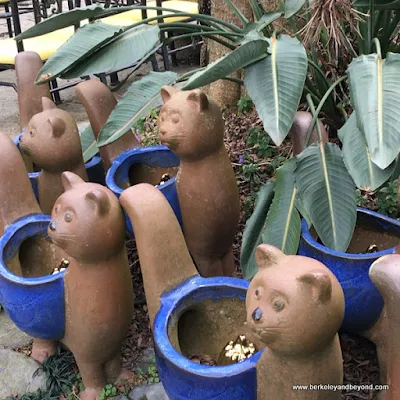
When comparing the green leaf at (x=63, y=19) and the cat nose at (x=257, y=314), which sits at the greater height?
the green leaf at (x=63, y=19)

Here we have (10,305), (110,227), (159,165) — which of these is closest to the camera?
(110,227)

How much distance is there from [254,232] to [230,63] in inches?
18.8

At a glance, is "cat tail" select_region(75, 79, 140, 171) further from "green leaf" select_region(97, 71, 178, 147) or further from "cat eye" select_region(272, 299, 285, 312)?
"cat eye" select_region(272, 299, 285, 312)

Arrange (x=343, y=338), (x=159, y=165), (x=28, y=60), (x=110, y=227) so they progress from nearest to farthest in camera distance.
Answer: (x=110, y=227) < (x=343, y=338) < (x=159, y=165) < (x=28, y=60)

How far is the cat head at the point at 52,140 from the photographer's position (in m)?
1.65

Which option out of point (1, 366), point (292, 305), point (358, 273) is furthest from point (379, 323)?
point (1, 366)

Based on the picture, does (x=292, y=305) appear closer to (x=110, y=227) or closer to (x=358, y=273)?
(x=358, y=273)

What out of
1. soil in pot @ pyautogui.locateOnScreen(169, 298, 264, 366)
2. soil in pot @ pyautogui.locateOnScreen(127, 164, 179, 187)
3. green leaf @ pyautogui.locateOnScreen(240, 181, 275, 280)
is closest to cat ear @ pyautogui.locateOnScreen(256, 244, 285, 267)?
soil in pot @ pyautogui.locateOnScreen(169, 298, 264, 366)

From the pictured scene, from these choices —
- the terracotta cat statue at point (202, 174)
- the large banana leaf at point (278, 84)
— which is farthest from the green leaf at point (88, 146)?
the large banana leaf at point (278, 84)

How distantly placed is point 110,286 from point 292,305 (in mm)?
558

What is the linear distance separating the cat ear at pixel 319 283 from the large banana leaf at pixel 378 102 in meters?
0.32

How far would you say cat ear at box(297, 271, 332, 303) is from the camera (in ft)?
3.04

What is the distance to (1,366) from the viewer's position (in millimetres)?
1628

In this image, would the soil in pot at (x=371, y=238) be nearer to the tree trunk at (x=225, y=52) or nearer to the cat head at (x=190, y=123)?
the cat head at (x=190, y=123)
